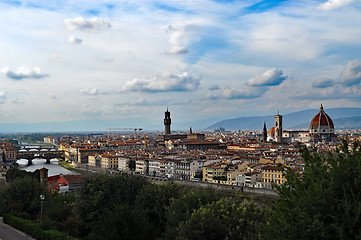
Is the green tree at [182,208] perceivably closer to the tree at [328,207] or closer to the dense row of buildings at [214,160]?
the dense row of buildings at [214,160]

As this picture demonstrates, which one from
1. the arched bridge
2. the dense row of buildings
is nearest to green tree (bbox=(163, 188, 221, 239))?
the dense row of buildings

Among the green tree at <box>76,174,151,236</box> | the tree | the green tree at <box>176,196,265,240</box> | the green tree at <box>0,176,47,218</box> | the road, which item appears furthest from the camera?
the green tree at <box>0,176,47,218</box>

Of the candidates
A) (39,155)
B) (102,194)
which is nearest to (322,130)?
(39,155)

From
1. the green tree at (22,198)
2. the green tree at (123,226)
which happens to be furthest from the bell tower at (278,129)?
the green tree at (123,226)

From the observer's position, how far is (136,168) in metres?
50.4

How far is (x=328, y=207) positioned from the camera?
7.28m

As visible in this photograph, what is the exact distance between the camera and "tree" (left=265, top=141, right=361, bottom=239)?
23.0 feet

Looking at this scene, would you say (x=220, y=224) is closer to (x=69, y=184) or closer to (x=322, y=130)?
(x=69, y=184)

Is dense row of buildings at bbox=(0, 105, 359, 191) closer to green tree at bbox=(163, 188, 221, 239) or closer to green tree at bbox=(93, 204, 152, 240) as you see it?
green tree at bbox=(163, 188, 221, 239)

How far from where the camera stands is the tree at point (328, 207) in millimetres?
7016

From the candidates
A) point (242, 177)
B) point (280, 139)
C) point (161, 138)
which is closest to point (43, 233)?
point (242, 177)

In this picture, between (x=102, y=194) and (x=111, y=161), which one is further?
(x=111, y=161)

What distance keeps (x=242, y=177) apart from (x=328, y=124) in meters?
50.1

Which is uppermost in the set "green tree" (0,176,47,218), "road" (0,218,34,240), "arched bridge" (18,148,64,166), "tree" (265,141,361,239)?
"tree" (265,141,361,239)
